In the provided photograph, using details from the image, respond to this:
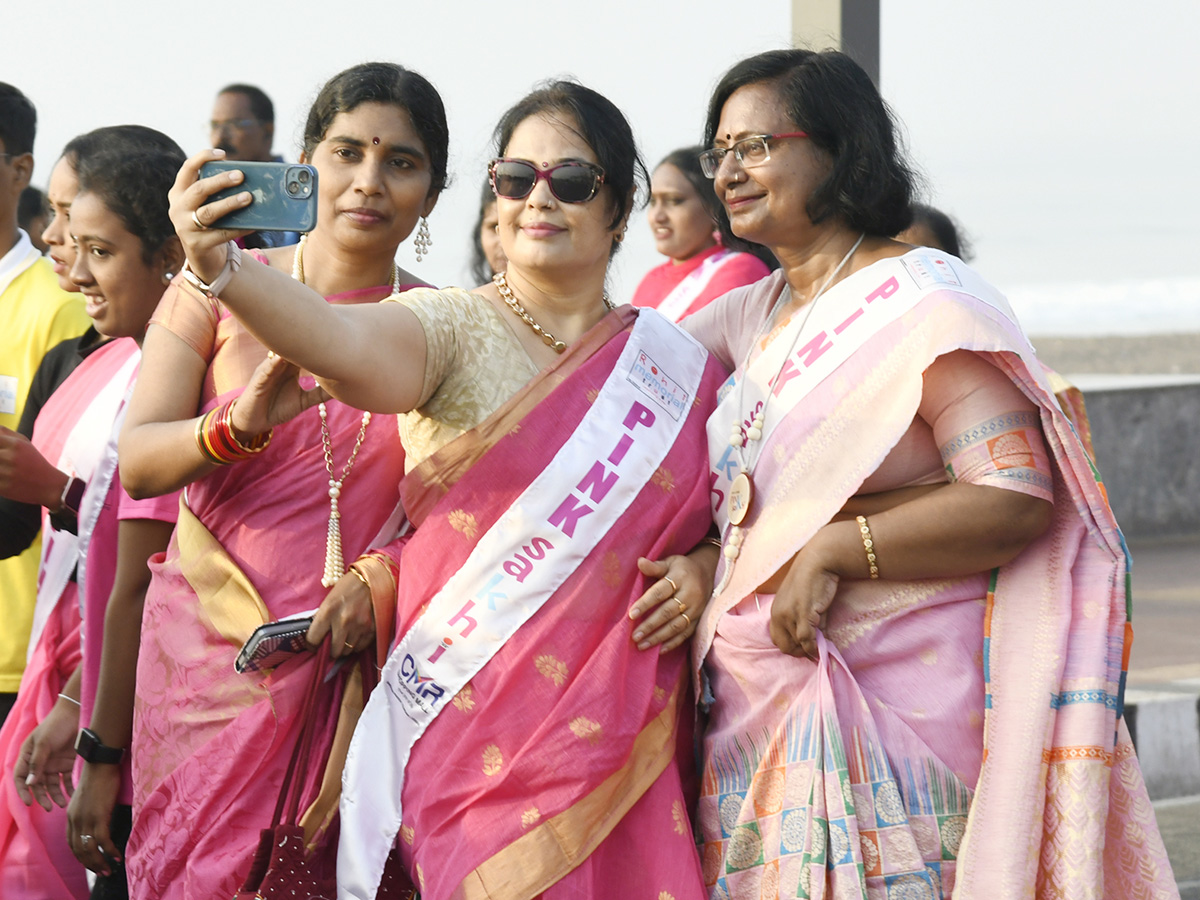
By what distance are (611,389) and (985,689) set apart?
2.71 ft

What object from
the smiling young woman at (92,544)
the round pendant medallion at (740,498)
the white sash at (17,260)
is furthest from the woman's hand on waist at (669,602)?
the white sash at (17,260)

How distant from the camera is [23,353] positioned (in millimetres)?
3387

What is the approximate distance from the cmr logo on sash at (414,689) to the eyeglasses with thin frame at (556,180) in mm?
812

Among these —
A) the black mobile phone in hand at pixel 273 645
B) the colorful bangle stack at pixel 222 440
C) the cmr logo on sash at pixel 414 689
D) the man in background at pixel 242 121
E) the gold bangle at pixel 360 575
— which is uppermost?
the man in background at pixel 242 121

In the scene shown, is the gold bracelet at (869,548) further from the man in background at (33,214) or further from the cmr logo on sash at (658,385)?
the man in background at (33,214)

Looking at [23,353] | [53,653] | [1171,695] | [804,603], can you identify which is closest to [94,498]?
[53,653]

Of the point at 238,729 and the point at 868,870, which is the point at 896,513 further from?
the point at 238,729

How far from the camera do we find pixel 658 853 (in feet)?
7.47

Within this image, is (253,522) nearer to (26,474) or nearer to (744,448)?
(26,474)

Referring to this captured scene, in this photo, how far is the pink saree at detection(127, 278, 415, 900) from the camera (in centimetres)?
241

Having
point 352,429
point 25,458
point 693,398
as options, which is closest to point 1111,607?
point 693,398

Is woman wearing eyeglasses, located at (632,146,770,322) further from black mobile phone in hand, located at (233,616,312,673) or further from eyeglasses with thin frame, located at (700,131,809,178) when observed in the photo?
black mobile phone in hand, located at (233,616,312,673)

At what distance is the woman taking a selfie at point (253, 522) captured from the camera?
2406 millimetres

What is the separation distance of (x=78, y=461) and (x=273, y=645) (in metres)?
0.97
